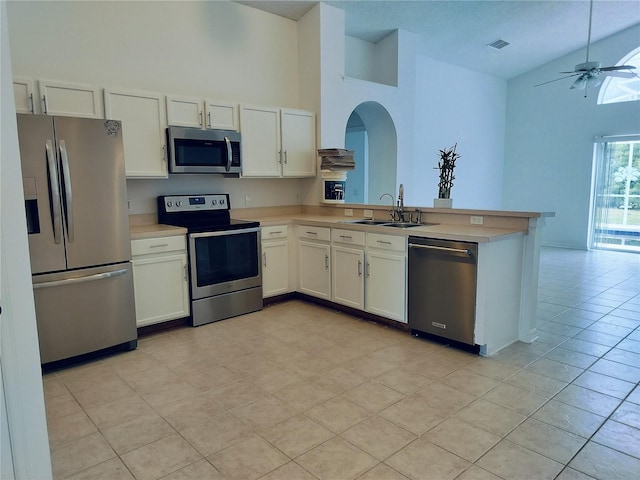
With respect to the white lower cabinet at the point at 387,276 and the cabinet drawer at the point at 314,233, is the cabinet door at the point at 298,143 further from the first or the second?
the white lower cabinet at the point at 387,276

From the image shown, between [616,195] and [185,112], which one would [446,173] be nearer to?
[185,112]

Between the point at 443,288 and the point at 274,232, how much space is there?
6.35ft

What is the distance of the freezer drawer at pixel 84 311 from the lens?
2.94 metres

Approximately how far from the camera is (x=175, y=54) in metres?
4.27

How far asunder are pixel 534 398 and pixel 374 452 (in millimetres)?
1160

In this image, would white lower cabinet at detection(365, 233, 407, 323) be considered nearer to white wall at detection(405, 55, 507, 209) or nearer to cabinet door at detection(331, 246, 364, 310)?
cabinet door at detection(331, 246, 364, 310)

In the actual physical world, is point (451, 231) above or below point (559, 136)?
below

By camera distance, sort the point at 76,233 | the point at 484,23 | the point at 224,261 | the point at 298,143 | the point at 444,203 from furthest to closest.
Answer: the point at 484,23
the point at 298,143
the point at 224,261
the point at 444,203
the point at 76,233

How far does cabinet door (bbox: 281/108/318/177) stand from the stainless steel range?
0.96 meters

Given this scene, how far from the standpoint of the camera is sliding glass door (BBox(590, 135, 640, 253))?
760cm

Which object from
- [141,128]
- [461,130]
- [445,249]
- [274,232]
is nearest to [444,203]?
[445,249]

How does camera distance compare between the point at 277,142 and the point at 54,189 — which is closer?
the point at 54,189

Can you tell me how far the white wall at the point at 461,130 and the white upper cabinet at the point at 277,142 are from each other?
216 cm

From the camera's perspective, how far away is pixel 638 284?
535 cm
